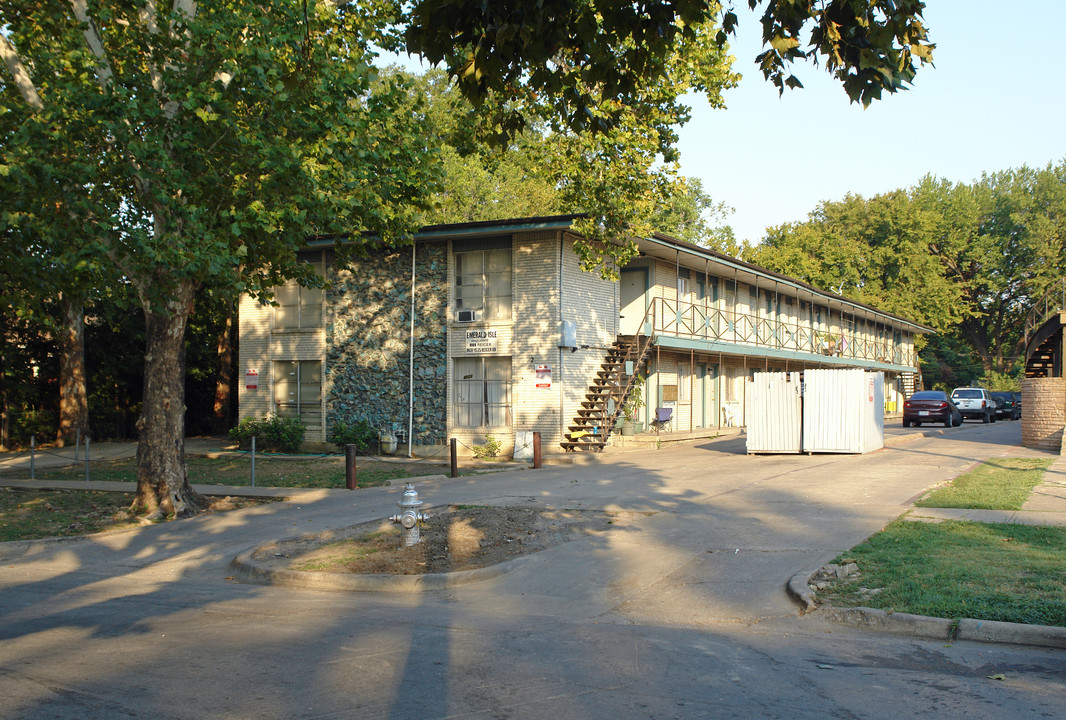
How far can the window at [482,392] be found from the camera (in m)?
24.9

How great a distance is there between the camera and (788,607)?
→ 7.53m

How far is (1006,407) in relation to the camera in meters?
50.2

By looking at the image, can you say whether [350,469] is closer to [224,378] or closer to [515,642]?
[515,642]

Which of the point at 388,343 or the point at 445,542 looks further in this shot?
the point at 388,343

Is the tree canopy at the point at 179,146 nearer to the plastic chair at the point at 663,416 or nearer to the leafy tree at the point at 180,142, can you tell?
the leafy tree at the point at 180,142

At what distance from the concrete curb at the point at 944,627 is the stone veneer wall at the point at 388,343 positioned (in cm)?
1903

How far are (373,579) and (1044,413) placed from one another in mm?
20786

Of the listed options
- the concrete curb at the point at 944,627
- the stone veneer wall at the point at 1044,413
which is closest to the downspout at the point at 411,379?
the stone veneer wall at the point at 1044,413

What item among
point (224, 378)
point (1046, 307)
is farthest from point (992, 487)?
point (1046, 307)

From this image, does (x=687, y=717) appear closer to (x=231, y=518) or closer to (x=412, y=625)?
(x=412, y=625)

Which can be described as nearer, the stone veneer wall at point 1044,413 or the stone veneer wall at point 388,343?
the stone veneer wall at point 1044,413

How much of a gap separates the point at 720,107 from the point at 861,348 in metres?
34.8

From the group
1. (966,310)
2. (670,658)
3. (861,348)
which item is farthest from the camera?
(966,310)

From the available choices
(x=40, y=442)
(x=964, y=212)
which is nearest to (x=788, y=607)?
(x=40, y=442)
